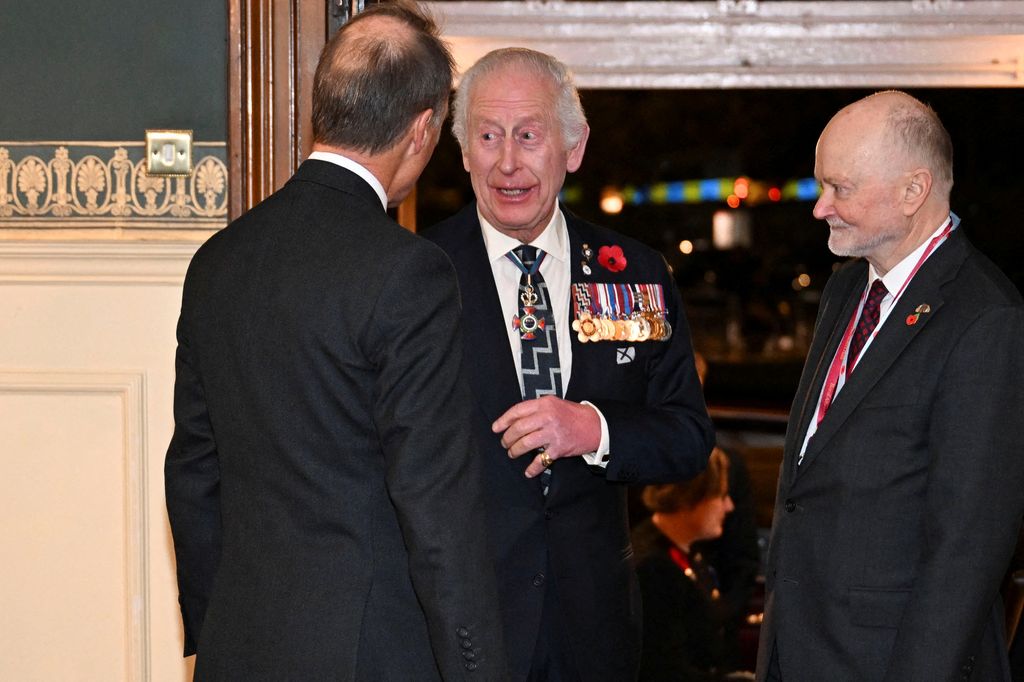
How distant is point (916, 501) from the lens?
81.6 inches

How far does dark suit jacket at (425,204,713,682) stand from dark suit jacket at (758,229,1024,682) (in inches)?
12.8

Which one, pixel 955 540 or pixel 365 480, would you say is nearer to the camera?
pixel 365 480

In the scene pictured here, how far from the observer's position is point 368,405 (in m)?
1.75

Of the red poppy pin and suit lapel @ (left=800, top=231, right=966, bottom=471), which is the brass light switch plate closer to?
the red poppy pin

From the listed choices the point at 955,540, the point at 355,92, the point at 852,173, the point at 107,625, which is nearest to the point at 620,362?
the point at 852,173

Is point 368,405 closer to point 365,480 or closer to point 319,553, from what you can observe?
point 365,480

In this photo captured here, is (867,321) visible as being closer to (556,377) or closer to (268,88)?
(556,377)

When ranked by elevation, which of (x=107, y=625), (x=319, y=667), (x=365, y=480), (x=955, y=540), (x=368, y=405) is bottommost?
(x=107, y=625)

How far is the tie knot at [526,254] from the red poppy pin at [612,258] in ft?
0.49

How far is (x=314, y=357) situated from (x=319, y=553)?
0.29m

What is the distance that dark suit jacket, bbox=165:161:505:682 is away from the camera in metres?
1.72

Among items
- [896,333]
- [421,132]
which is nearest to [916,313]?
[896,333]

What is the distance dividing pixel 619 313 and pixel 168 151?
116cm

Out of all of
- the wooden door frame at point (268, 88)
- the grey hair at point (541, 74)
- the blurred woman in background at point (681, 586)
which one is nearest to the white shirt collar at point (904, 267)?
the grey hair at point (541, 74)
